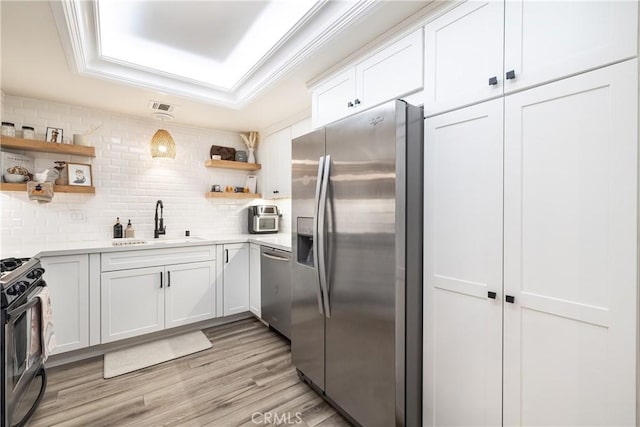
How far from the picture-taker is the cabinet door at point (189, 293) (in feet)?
9.58

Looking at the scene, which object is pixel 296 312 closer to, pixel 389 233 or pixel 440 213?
pixel 389 233

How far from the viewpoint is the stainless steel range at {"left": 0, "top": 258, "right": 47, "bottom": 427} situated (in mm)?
1452

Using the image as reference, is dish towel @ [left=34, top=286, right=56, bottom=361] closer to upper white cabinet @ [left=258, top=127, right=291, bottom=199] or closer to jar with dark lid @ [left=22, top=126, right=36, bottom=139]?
jar with dark lid @ [left=22, top=126, right=36, bottom=139]

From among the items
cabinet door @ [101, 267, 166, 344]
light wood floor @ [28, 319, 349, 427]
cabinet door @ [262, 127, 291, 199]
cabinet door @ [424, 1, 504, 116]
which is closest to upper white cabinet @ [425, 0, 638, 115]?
cabinet door @ [424, 1, 504, 116]

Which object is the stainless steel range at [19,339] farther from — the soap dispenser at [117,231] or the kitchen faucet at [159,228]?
the kitchen faucet at [159,228]

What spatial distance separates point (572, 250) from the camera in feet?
3.63

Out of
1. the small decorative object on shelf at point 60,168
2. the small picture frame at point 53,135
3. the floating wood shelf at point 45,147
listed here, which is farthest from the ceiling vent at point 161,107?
the small decorative object on shelf at point 60,168

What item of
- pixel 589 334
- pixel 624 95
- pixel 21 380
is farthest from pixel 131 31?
pixel 589 334

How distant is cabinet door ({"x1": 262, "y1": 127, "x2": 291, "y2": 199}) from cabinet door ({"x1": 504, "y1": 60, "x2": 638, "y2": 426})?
2547mm

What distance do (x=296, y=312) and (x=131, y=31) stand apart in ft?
8.04

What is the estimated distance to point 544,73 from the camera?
1161mm

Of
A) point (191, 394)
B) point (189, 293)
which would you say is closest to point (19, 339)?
point (191, 394)

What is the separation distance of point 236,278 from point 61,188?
74.4 inches

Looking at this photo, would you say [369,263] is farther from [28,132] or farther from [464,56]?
[28,132]
